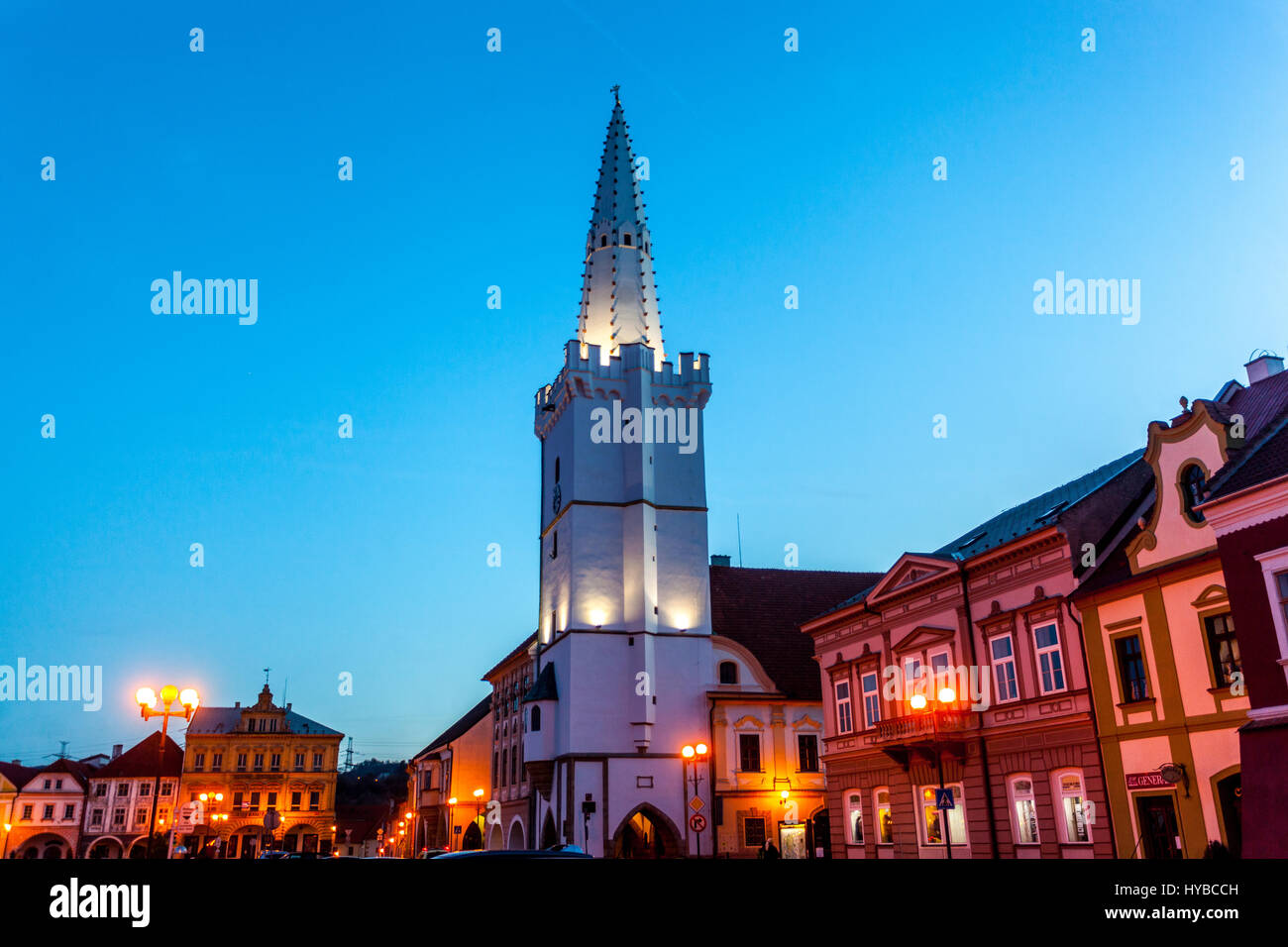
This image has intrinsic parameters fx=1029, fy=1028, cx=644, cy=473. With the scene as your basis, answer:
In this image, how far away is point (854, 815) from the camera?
36469 millimetres

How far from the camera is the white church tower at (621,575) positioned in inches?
1943

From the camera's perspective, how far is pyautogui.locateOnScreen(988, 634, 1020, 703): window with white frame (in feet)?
96.6

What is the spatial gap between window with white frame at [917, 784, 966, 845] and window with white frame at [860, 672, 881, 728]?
337 cm

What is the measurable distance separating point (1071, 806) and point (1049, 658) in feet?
12.7

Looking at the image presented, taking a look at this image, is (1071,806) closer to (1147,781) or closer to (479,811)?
(1147,781)

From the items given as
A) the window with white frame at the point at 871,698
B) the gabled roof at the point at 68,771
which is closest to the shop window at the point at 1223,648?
the window with white frame at the point at 871,698

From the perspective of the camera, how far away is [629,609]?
52562 mm

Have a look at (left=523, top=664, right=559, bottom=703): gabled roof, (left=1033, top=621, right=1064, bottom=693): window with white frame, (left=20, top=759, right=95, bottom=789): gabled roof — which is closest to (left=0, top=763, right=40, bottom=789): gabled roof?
(left=20, top=759, right=95, bottom=789): gabled roof

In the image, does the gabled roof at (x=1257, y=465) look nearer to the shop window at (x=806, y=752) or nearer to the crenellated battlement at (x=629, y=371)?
the shop window at (x=806, y=752)

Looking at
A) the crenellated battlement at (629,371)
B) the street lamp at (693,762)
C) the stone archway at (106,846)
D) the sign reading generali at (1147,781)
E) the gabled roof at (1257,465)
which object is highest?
the crenellated battlement at (629,371)

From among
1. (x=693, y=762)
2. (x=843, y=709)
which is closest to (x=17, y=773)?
(x=693, y=762)

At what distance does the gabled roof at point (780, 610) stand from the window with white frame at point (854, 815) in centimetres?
1430
